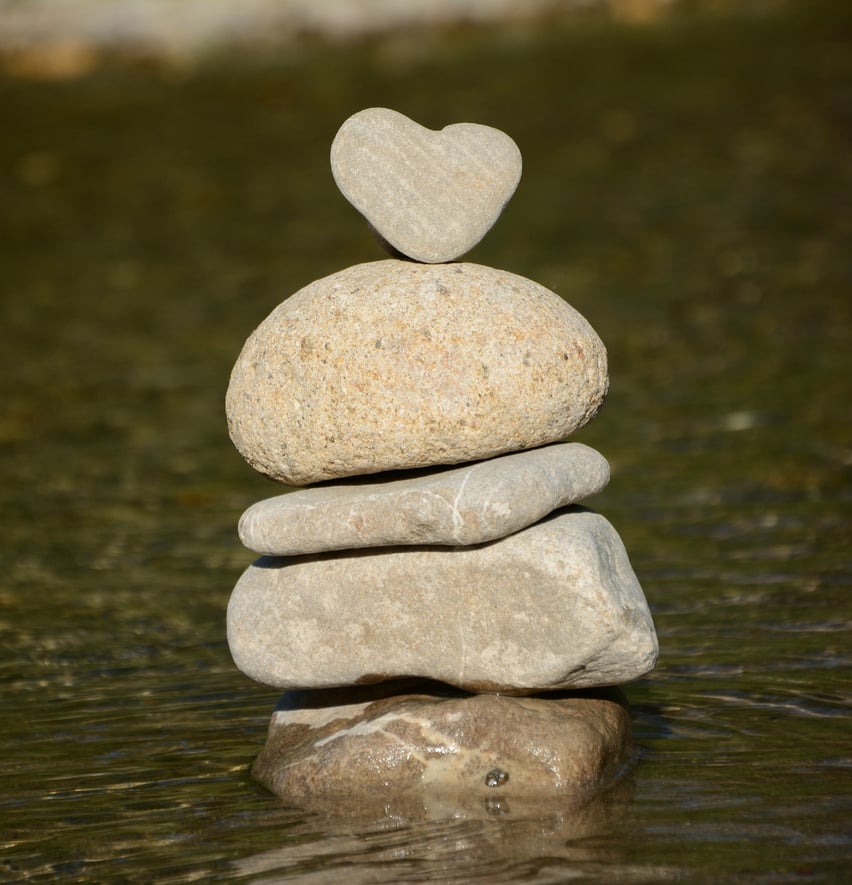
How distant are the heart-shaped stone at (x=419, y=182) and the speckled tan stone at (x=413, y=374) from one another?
0.41 feet

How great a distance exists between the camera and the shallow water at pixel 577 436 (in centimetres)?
501

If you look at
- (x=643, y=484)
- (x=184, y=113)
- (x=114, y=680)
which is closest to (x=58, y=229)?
(x=184, y=113)

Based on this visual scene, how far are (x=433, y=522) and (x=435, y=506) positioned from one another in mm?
56

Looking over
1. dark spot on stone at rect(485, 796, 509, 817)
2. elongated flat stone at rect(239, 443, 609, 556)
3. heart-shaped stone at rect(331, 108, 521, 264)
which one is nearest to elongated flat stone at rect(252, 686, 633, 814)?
dark spot on stone at rect(485, 796, 509, 817)

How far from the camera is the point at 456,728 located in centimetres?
532

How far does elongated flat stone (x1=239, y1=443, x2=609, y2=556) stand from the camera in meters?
5.18

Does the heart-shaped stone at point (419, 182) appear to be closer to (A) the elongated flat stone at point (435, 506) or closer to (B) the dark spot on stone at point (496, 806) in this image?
(A) the elongated flat stone at point (435, 506)

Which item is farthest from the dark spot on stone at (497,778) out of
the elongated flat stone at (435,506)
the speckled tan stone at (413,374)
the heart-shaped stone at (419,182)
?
the heart-shaped stone at (419,182)

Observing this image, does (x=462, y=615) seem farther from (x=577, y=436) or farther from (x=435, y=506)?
(x=577, y=436)

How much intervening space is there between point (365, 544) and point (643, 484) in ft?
13.6

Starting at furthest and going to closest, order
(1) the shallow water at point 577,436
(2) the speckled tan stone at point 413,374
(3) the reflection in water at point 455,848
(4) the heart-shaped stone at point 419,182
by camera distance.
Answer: (4) the heart-shaped stone at point 419,182, (2) the speckled tan stone at point 413,374, (1) the shallow water at point 577,436, (3) the reflection in water at point 455,848

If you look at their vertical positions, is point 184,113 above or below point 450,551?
above

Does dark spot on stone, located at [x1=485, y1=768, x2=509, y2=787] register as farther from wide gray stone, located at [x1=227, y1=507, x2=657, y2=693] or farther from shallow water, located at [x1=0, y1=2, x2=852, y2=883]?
wide gray stone, located at [x1=227, y1=507, x2=657, y2=693]

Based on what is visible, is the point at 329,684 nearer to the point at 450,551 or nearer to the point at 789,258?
the point at 450,551
